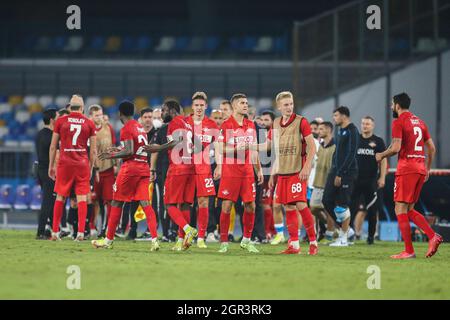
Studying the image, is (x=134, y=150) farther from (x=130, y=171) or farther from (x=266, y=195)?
(x=266, y=195)

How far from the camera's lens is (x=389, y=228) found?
20281 millimetres

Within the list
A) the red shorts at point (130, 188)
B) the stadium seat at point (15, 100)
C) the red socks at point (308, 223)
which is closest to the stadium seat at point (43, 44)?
the stadium seat at point (15, 100)

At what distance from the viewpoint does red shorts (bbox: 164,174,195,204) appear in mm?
13086

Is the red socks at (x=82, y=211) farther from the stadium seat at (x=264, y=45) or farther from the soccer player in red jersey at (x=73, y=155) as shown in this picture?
the stadium seat at (x=264, y=45)

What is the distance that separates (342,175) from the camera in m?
15.7

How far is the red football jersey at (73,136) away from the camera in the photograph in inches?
571

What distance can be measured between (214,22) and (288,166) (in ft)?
98.7

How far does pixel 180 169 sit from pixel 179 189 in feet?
0.97

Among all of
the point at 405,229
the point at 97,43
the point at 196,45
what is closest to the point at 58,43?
the point at 97,43

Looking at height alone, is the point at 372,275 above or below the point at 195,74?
below

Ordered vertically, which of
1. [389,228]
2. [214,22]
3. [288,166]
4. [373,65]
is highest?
[214,22]

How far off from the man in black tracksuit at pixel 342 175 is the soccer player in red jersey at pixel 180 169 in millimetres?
3382
